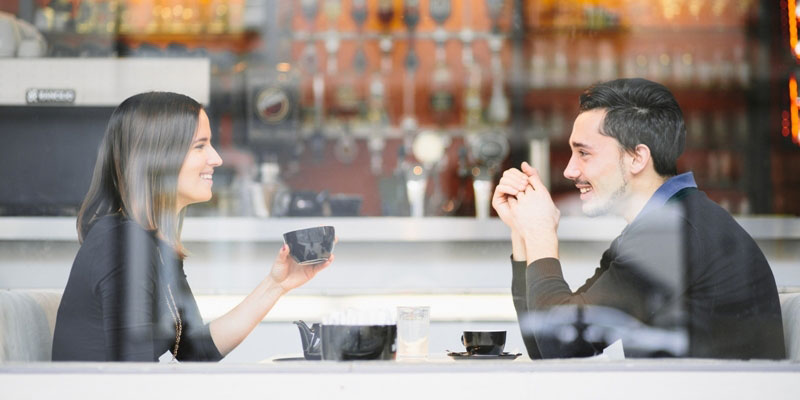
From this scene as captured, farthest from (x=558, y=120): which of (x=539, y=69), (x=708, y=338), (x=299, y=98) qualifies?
(x=708, y=338)

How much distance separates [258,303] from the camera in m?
1.78

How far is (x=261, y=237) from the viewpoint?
2980mm

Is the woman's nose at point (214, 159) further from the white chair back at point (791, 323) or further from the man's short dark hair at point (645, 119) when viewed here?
the white chair back at point (791, 323)

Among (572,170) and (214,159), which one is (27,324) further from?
(572,170)

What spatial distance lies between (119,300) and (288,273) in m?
0.43

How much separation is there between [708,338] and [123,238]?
2.96 feet

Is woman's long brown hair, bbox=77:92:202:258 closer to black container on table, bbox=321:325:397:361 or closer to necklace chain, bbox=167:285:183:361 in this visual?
necklace chain, bbox=167:285:183:361

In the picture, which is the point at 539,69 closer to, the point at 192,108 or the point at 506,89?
the point at 506,89

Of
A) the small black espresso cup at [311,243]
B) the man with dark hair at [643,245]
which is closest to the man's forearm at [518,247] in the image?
the man with dark hair at [643,245]

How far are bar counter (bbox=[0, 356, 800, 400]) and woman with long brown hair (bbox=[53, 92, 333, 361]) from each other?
0.59 ft

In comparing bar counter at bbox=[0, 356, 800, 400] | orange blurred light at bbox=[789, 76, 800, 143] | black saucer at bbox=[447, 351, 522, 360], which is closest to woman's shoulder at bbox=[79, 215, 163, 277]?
bar counter at bbox=[0, 356, 800, 400]

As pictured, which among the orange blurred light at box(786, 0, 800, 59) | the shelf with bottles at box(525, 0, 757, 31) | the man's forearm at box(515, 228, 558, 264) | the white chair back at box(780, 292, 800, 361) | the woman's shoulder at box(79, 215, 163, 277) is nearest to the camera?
the white chair back at box(780, 292, 800, 361)

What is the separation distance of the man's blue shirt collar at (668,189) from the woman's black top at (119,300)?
0.80 m

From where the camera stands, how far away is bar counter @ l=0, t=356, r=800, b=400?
1.03 m
